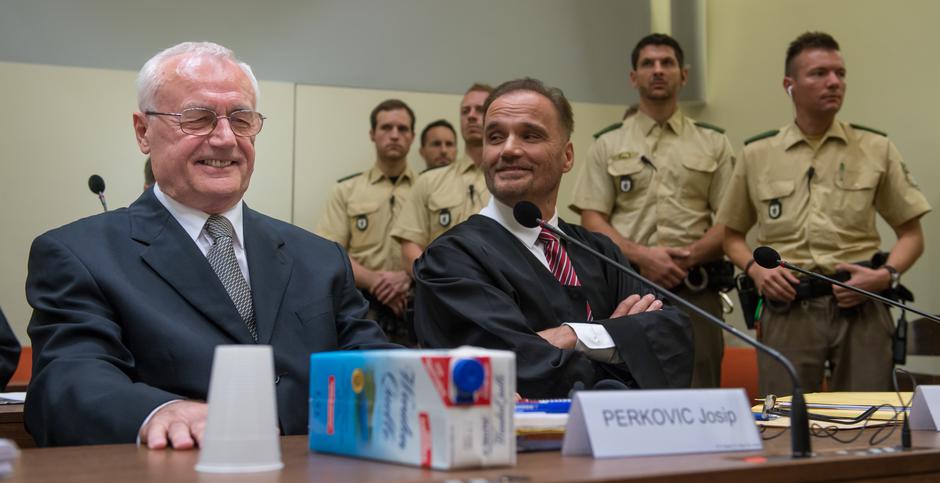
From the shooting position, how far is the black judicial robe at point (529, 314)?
8.07ft

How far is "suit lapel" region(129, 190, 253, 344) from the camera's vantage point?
6.73 feet

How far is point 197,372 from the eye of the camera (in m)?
1.98

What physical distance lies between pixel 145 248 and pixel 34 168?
3878 millimetres

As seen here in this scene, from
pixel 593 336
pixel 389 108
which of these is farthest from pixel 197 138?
pixel 389 108

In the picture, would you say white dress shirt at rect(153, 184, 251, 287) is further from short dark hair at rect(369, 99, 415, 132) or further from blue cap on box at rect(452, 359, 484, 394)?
short dark hair at rect(369, 99, 415, 132)

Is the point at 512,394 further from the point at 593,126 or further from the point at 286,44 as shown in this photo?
the point at 593,126

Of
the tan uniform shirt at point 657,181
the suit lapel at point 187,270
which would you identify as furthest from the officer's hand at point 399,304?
the suit lapel at point 187,270

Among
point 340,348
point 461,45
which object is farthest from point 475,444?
point 461,45

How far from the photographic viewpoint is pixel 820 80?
4.45 meters

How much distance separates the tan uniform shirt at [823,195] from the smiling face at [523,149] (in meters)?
1.87

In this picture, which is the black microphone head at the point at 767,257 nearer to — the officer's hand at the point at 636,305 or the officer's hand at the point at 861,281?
the officer's hand at the point at 636,305

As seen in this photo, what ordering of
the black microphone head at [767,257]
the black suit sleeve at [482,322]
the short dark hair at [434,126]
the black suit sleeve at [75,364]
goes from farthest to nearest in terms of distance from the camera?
the short dark hair at [434,126] → the black suit sleeve at [482,322] → the black microphone head at [767,257] → the black suit sleeve at [75,364]

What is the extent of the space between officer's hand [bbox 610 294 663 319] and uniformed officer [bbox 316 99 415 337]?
3.03 metres

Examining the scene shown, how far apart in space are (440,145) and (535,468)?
4937 mm
